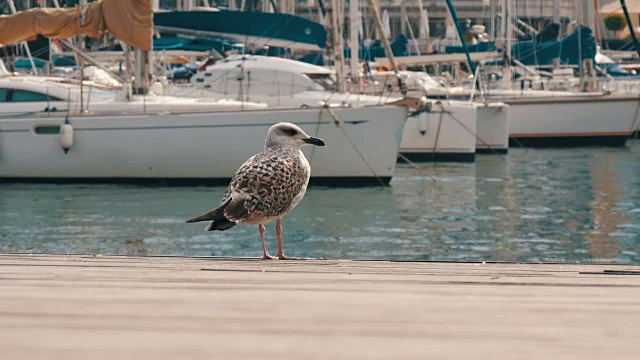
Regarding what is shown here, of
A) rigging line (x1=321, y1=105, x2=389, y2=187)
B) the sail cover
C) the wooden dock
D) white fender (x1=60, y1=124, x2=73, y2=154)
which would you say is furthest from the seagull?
the sail cover

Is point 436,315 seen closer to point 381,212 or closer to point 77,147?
point 381,212

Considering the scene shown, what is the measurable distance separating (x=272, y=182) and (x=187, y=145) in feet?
55.2

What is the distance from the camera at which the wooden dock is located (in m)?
3.50

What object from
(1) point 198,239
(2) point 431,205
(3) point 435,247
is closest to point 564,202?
(2) point 431,205

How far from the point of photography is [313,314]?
4.17 metres

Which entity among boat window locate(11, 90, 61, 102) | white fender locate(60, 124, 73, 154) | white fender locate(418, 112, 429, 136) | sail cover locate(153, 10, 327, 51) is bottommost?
white fender locate(418, 112, 429, 136)

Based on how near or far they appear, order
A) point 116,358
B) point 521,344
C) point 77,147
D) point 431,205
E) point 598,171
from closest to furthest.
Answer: point 116,358 → point 521,344 → point 431,205 → point 77,147 → point 598,171

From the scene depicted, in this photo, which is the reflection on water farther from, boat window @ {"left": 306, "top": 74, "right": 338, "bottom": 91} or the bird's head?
the bird's head

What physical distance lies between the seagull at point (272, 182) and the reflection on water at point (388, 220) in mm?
7635

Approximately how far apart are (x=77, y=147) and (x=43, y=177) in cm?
121

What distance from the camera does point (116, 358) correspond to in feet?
10.9

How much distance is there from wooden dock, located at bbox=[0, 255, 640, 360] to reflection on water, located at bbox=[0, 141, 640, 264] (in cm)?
1044

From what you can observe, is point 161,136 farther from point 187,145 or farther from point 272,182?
point 272,182

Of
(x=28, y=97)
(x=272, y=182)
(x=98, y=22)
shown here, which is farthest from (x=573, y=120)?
(x=272, y=182)
